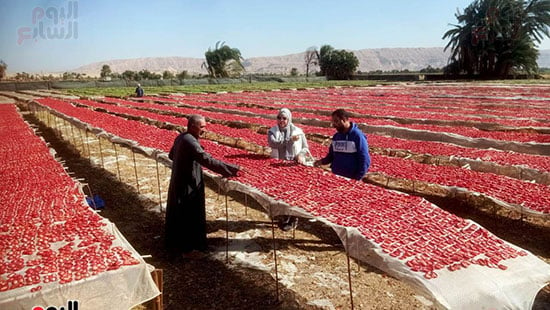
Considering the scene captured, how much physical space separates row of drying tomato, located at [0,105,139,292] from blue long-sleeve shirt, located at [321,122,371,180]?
3850 millimetres

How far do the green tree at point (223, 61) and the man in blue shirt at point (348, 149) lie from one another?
224ft

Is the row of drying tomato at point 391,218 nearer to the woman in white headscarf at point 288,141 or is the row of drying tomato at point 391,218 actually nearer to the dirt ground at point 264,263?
the woman in white headscarf at point 288,141

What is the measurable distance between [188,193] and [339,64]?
228ft

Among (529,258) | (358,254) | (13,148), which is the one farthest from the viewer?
(13,148)

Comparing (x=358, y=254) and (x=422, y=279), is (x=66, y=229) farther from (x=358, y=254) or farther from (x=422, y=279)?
(x=422, y=279)

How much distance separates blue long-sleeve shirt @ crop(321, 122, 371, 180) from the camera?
6234 mm

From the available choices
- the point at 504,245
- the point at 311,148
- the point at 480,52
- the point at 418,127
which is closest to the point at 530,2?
the point at 480,52

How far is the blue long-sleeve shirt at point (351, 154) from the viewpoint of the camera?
623 centimetres

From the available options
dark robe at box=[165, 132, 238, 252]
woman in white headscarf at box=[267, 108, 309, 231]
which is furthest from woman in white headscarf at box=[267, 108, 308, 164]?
dark robe at box=[165, 132, 238, 252]

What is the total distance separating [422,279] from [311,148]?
7714 millimetres

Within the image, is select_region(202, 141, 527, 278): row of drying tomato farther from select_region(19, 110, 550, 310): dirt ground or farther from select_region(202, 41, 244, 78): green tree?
select_region(202, 41, 244, 78): green tree

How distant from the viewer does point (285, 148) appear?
7227 millimetres

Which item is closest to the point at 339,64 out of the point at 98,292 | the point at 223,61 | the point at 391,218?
the point at 223,61

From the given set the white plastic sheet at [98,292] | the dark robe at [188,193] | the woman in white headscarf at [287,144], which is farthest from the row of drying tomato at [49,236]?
the woman in white headscarf at [287,144]
